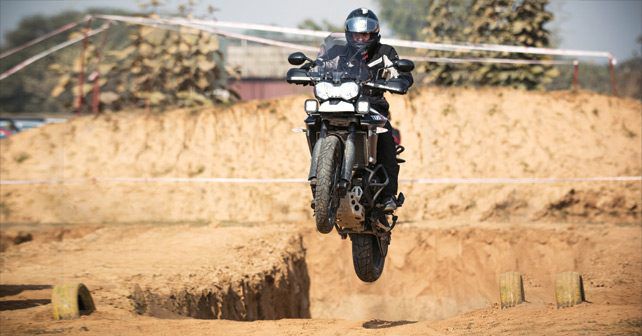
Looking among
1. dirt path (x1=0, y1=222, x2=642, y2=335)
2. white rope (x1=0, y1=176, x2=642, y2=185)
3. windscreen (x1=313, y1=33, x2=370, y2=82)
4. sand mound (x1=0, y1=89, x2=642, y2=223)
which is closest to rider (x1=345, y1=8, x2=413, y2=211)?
windscreen (x1=313, y1=33, x2=370, y2=82)

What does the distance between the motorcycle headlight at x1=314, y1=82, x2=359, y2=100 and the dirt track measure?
3338mm

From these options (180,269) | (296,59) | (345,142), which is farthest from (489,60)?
(345,142)

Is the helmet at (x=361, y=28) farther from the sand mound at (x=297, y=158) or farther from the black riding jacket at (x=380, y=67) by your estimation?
the sand mound at (x=297, y=158)

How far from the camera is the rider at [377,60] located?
9.66 metres

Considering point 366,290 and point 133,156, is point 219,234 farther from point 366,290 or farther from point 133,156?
point 133,156

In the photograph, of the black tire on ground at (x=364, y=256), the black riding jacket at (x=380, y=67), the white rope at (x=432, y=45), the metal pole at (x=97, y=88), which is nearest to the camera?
the black riding jacket at (x=380, y=67)

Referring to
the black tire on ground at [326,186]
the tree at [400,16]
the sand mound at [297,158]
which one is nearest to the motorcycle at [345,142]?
the black tire on ground at [326,186]

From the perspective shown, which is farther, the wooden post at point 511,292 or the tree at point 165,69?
the tree at point 165,69

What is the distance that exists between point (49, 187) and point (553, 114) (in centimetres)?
1291

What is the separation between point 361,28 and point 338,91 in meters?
0.94

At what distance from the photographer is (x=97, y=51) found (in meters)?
23.7

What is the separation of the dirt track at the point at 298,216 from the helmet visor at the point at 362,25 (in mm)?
3659

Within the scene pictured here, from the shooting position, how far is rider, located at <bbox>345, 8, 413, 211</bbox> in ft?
31.7

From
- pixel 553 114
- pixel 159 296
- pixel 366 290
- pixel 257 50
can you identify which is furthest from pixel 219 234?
pixel 257 50
